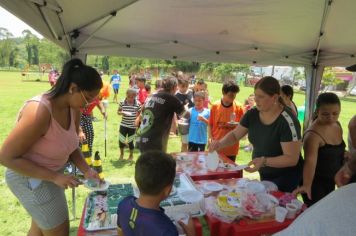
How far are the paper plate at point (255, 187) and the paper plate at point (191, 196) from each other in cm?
34

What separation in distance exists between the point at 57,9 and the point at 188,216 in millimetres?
1887

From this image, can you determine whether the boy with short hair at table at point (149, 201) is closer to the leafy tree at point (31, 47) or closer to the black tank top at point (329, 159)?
the black tank top at point (329, 159)

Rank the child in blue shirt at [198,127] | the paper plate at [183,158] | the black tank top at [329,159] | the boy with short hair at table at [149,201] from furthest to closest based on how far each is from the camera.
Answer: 1. the child in blue shirt at [198,127]
2. the paper plate at [183,158]
3. the black tank top at [329,159]
4. the boy with short hair at table at [149,201]

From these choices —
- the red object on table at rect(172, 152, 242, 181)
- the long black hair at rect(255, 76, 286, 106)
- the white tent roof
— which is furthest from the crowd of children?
the long black hair at rect(255, 76, 286, 106)

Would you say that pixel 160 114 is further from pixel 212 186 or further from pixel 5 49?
pixel 5 49

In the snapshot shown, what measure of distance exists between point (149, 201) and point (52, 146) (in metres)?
0.76

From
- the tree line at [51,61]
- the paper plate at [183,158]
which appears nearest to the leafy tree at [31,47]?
the tree line at [51,61]

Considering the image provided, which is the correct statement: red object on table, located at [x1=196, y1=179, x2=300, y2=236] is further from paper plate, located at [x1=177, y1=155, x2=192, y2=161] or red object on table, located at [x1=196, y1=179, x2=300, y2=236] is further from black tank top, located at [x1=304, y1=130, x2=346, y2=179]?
paper plate, located at [x1=177, y1=155, x2=192, y2=161]

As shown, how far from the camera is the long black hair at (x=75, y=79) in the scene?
1.65 m

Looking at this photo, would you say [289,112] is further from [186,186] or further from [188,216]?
[188,216]

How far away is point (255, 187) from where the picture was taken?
1.96 m

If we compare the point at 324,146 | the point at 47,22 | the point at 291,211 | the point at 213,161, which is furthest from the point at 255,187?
the point at 47,22

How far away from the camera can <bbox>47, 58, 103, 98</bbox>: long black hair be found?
1652 mm

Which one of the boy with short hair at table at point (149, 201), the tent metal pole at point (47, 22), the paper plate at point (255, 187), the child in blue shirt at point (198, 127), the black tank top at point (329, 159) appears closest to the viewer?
the boy with short hair at table at point (149, 201)
